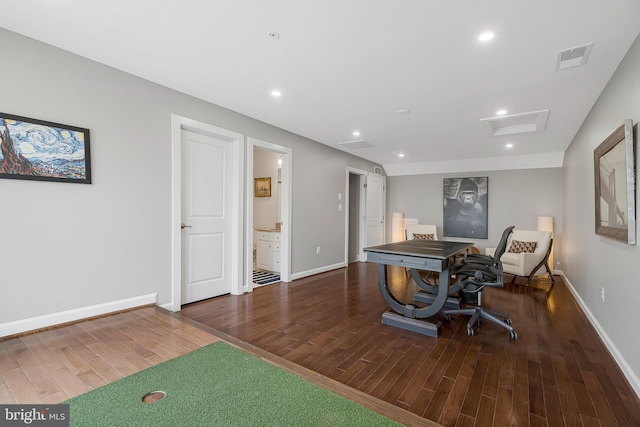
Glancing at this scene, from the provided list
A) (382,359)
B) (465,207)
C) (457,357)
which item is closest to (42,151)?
(382,359)

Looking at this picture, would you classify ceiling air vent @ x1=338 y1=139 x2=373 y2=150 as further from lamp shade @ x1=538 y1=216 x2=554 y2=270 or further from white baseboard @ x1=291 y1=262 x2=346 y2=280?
lamp shade @ x1=538 y1=216 x2=554 y2=270

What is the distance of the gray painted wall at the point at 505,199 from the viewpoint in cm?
588

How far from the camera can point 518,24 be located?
1.97 m

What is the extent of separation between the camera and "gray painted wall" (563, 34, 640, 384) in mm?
2053

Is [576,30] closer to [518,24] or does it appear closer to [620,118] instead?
[518,24]

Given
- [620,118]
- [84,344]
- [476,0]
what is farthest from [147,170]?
[620,118]

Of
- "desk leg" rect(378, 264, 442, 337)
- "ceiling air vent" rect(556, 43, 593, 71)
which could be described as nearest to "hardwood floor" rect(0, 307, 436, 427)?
"desk leg" rect(378, 264, 442, 337)

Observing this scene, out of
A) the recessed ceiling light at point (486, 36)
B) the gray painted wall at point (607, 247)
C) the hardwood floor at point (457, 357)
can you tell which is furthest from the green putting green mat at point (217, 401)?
the recessed ceiling light at point (486, 36)

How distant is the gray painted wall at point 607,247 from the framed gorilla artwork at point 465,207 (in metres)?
2.04

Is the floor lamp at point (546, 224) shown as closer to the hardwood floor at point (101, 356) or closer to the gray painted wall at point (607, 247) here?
the gray painted wall at point (607, 247)

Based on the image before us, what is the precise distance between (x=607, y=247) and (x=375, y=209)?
4624mm

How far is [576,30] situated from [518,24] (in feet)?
1.41

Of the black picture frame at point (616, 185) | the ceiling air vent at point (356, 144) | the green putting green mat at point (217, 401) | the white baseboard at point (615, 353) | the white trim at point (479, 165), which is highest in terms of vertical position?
the ceiling air vent at point (356, 144)

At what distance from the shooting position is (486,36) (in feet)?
6.91
